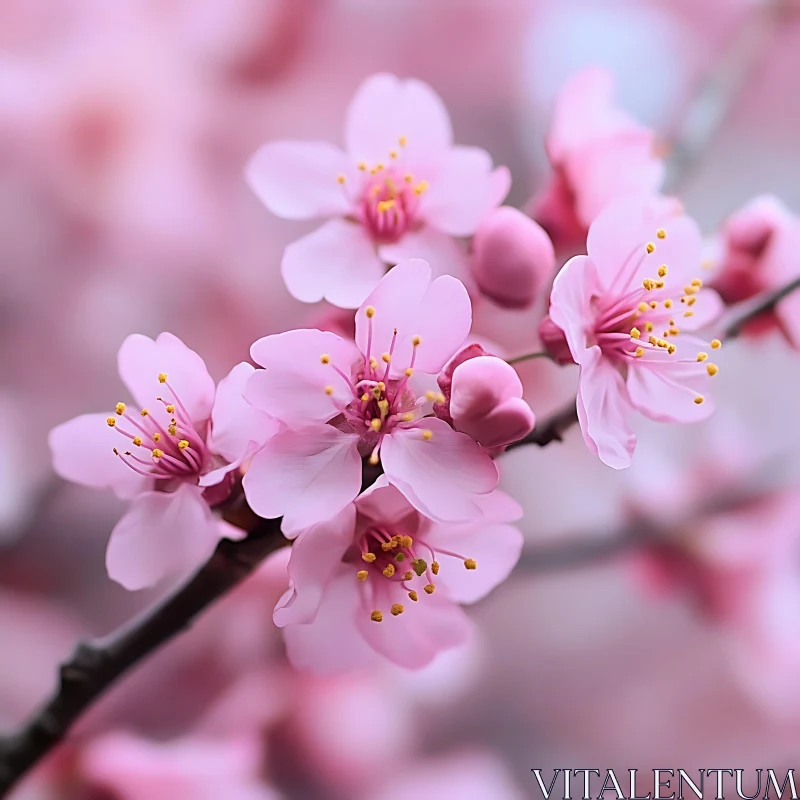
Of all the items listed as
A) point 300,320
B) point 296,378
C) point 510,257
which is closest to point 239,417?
point 296,378

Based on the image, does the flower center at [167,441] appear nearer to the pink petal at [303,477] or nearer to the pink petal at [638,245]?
the pink petal at [303,477]

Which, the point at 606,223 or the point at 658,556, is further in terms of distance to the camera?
the point at 658,556

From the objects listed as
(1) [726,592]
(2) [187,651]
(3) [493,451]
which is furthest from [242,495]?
(1) [726,592]

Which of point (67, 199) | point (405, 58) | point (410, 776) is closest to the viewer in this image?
point (410, 776)

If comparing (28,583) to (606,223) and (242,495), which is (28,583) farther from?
(606,223)

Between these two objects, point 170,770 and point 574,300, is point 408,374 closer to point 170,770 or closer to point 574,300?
point 574,300

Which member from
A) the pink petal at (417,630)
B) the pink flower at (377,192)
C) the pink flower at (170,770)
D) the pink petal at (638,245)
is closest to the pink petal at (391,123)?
the pink flower at (377,192)
